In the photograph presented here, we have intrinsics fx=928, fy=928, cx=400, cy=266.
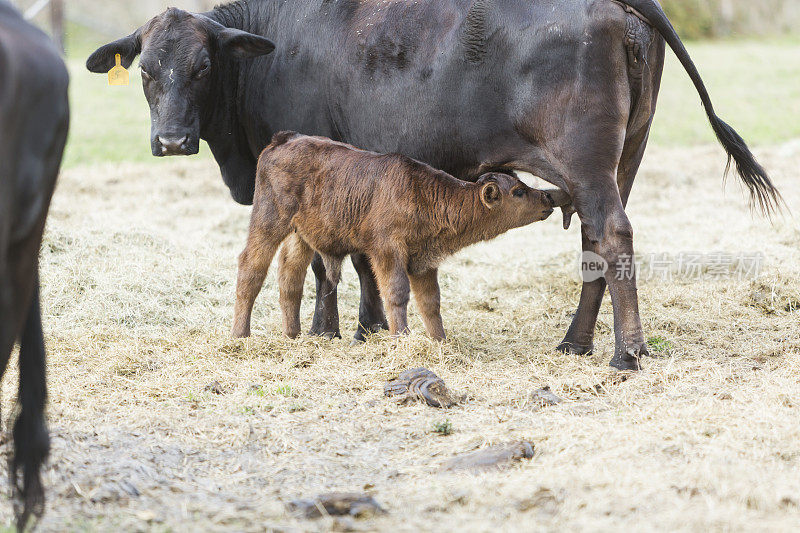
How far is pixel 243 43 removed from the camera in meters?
7.04

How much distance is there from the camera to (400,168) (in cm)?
629

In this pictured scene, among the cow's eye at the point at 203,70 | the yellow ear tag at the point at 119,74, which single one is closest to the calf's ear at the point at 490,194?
the cow's eye at the point at 203,70

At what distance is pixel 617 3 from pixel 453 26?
1.10 metres

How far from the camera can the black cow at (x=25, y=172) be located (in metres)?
3.04

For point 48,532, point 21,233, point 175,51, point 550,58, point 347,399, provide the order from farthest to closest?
point 175,51 < point 550,58 < point 347,399 < point 48,532 < point 21,233

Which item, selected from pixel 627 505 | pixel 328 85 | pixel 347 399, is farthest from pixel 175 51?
pixel 627 505

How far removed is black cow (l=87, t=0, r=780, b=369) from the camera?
5797 mm

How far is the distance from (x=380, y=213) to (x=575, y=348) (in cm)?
166

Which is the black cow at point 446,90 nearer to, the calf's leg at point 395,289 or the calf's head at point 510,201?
the calf's head at point 510,201

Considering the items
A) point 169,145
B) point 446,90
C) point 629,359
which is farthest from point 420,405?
point 169,145

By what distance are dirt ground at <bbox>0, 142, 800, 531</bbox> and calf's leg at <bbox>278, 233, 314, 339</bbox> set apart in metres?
0.26

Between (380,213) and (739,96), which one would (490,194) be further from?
(739,96)

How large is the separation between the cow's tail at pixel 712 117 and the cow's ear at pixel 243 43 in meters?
2.70

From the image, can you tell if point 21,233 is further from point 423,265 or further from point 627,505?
point 423,265
